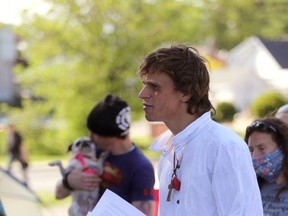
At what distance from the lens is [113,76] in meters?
23.3

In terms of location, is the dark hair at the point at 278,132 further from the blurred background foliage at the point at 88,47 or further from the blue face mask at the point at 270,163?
the blurred background foliage at the point at 88,47

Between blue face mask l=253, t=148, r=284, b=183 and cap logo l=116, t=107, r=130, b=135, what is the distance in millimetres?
915

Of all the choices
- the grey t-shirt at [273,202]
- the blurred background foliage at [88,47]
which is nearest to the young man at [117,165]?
the grey t-shirt at [273,202]

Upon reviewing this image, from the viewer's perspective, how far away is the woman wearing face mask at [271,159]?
3.25 meters

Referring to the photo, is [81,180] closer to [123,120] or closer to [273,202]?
[123,120]

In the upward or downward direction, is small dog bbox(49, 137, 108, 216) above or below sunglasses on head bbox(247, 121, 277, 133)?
below

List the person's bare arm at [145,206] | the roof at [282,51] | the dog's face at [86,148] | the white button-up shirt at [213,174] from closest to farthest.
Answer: the white button-up shirt at [213,174]
the person's bare arm at [145,206]
the dog's face at [86,148]
the roof at [282,51]

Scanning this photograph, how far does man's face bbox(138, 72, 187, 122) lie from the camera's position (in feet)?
8.09

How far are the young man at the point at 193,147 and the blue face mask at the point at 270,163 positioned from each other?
75cm

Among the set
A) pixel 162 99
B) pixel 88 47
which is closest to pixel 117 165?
pixel 162 99

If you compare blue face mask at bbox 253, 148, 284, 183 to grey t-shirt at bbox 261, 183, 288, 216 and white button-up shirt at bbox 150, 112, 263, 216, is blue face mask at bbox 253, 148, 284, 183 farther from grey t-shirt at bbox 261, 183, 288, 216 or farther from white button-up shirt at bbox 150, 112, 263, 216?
white button-up shirt at bbox 150, 112, 263, 216

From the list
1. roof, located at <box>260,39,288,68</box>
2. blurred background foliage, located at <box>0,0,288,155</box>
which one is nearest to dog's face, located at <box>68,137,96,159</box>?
roof, located at <box>260,39,288,68</box>

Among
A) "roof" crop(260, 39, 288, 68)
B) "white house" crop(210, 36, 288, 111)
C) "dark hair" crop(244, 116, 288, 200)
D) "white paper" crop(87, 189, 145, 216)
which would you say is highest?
"roof" crop(260, 39, 288, 68)

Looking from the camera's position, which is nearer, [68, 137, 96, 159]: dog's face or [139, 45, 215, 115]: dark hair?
[139, 45, 215, 115]: dark hair
